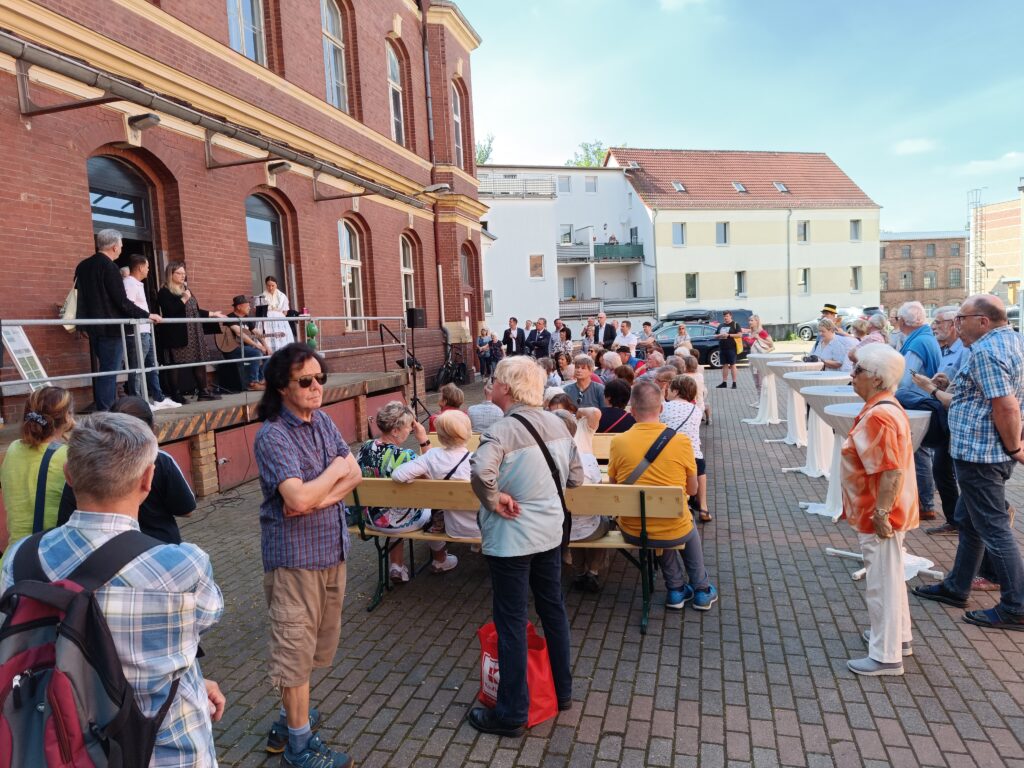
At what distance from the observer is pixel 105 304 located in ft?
22.8

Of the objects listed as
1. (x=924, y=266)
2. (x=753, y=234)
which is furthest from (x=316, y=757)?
(x=924, y=266)

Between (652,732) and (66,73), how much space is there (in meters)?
8.27

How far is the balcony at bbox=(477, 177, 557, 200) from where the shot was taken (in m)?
34.0

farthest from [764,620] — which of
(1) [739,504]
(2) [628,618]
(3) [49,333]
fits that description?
(3) [49,333]

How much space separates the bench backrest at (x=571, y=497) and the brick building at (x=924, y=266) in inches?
2736

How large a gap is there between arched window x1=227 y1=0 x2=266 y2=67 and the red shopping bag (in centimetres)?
→ 1086

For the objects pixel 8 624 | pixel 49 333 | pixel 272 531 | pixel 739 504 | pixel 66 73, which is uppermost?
pixel 66 73

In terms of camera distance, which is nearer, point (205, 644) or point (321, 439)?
point (321, 439)

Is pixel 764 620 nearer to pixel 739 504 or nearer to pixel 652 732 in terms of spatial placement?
pixel 652 732

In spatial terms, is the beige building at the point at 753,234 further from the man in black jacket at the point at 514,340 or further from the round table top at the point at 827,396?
the round table top at the point at 827,396

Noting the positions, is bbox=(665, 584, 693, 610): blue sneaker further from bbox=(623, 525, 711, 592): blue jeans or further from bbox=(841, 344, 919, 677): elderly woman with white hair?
bbox=(841, 344, 919, 677): elderly woman with white hair

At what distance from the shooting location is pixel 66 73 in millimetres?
7086

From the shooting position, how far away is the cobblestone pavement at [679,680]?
123 inches

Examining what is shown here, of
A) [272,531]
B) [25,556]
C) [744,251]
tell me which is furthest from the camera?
[744,251]
